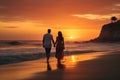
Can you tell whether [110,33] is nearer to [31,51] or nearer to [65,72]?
[31,51]

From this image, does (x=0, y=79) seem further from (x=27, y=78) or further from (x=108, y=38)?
(x=108, y=38)

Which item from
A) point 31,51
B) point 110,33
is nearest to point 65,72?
point 31,51

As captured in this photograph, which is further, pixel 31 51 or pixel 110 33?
pixel 110 33

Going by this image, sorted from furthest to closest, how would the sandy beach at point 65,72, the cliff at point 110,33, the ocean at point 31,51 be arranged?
the cliff at point 110,33, the ocean at point 31,51, the sandy beach at point 65,72

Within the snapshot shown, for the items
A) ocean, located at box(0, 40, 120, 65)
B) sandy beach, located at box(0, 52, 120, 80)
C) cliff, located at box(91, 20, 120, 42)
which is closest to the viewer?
sandy beach, located at box(0, 52, 120, 80)

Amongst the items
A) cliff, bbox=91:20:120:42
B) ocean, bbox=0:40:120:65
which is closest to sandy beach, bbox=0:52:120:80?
ocean, bbox=0:40:120:65

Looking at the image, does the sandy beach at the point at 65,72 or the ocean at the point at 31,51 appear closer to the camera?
the sandy beach at the point at 65,72

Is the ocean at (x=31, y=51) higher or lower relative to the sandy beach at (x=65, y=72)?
lower

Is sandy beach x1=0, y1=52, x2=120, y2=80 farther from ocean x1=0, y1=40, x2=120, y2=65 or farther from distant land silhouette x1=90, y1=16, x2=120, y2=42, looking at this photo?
distant land silhouette x1=90, y1=16, x2=120, y2=42

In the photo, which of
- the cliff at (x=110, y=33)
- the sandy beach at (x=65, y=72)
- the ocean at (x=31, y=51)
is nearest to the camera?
the sandy beach at (x=65, y=72)

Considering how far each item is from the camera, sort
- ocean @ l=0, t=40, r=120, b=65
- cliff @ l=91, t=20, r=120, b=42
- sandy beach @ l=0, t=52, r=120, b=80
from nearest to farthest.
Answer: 1. sandy beach @ l=0, t=52, r=120, b=80
2. ocean @ l=0, t=40, r=120, b=65
3. cliff @ l=91, t=20, r=120, b=42

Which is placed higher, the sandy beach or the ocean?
the sandy beach

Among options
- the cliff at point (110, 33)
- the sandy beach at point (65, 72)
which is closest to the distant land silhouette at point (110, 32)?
the cliff at point (110, 33)

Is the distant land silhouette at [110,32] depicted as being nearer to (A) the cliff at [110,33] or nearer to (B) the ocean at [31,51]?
(A) the cliff at [110,33]
